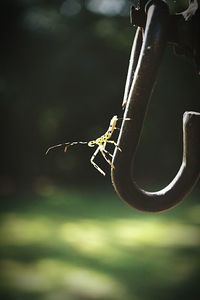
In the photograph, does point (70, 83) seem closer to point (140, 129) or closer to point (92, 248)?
point (92, 248)

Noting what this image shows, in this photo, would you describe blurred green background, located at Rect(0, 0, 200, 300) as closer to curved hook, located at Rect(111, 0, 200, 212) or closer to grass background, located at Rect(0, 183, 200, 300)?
grass background, located at Rect(0, 183, 200, 300)

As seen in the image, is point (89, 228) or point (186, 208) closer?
point (89, 228)

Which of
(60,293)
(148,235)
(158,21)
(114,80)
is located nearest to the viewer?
(158,21)

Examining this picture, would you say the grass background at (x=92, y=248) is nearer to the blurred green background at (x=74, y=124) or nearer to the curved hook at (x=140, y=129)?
the blurred green background at (x=74, y=124)

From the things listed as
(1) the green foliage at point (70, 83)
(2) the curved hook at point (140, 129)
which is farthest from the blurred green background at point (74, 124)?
(2) the curved hook at point (140, 129)

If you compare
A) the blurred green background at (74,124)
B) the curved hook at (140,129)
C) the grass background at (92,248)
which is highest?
the blurred green background at (74,124)

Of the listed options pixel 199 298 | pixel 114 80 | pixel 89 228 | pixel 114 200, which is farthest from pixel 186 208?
pixel 199 298

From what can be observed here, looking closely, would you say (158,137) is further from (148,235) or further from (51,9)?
(51,9)
